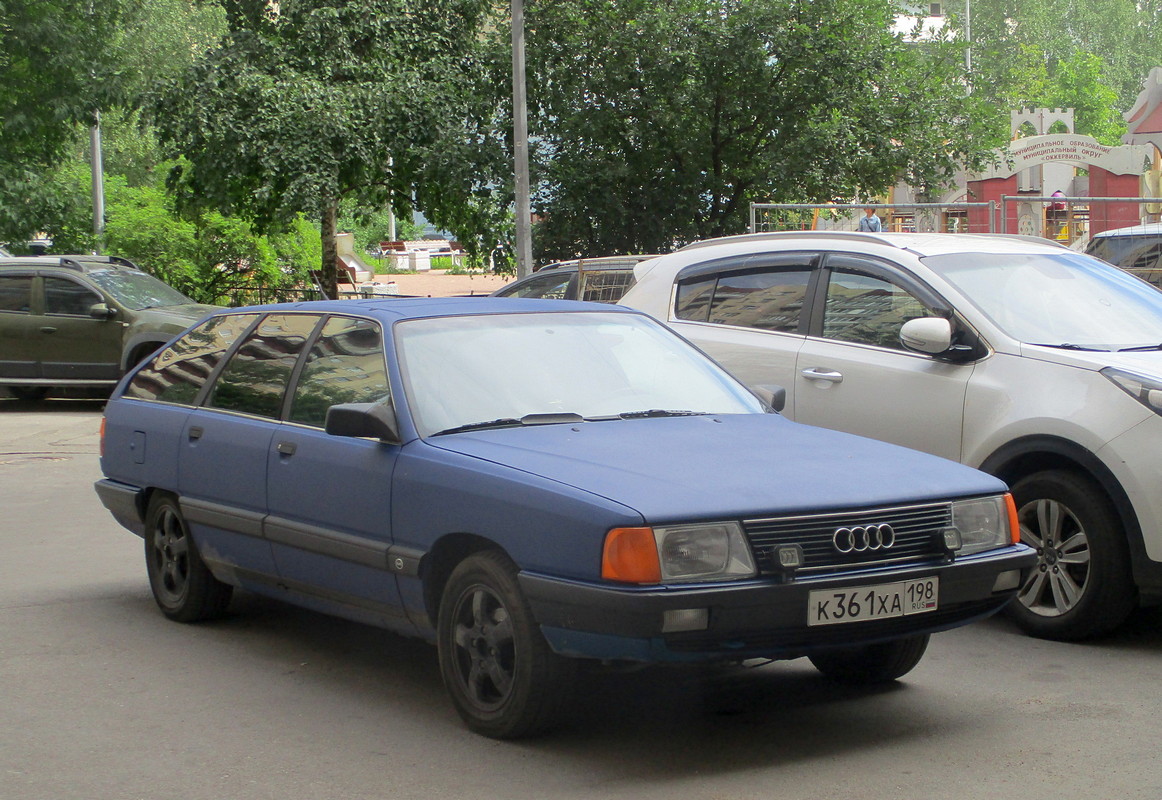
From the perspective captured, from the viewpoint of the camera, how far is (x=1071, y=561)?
6.12 meters

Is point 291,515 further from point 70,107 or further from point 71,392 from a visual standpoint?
point 70,107

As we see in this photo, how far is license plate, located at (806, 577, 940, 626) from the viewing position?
14.3 feet

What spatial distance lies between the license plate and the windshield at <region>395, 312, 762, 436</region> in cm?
129

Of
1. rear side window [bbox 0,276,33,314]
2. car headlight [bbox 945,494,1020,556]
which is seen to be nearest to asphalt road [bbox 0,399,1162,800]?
car headlight [bbox 945,494,1020,556]

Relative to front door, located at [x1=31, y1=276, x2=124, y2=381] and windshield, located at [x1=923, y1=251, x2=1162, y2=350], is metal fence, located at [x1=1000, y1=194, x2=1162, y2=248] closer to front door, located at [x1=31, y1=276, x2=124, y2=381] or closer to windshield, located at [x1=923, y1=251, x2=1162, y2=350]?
windshield, located at [x1=923, y1=251, x2=1162, y2=350]

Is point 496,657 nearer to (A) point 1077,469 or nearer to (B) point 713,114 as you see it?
(A) point 1077,469

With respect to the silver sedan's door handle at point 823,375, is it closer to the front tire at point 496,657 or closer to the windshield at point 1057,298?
the windshield at point 1057,298

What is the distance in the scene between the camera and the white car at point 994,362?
598 centimetres

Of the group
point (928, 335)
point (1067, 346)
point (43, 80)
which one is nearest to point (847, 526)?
point (928, 335)

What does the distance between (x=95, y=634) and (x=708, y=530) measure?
11.2 ft

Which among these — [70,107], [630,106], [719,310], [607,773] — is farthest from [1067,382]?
[70,107]

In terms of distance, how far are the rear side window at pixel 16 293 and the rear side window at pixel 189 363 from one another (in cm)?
1118

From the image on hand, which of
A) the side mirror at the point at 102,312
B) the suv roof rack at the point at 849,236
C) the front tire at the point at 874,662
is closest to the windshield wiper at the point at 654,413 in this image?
the front tire at the point at 874,662

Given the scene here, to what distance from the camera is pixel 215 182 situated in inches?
987
